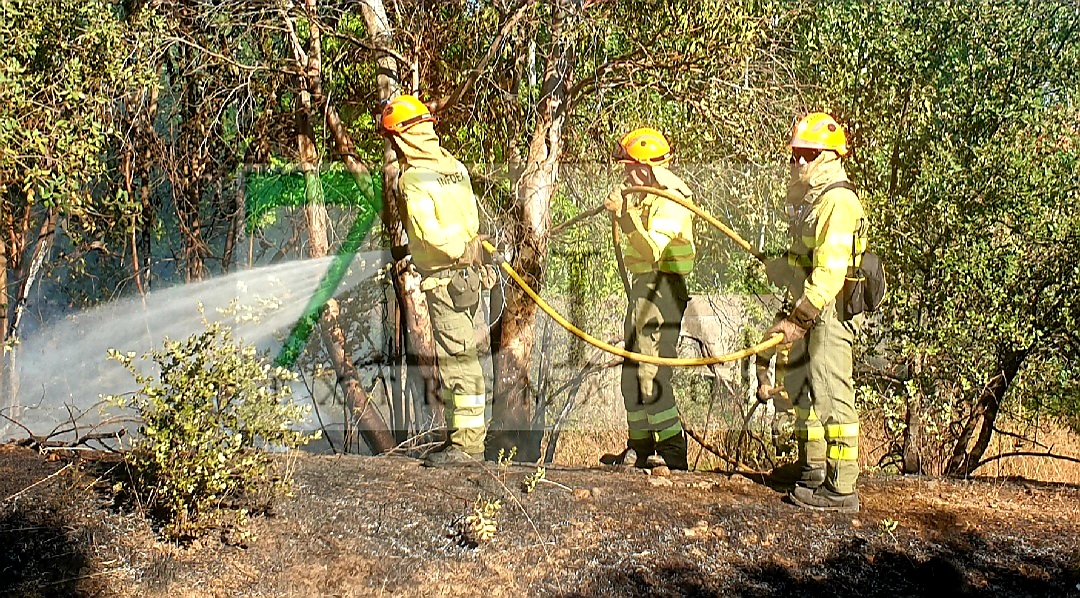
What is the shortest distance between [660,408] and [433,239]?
5.88 feet

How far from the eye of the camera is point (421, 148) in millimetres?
5469

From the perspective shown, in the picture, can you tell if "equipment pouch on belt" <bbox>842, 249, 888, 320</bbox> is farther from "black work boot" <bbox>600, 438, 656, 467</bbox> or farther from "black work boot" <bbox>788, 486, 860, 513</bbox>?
"black work boot" <bbox>600, 438, 656, 467</bbox>

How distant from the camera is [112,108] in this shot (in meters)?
6.88

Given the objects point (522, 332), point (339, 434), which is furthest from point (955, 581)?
point (339, 434)

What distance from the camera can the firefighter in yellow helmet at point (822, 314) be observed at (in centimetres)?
485

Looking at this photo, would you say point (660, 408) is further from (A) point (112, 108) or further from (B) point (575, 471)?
(A) point (112, 108)

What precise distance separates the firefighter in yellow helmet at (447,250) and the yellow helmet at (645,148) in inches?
39.6

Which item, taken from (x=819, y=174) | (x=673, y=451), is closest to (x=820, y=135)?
(x=819, y=174)

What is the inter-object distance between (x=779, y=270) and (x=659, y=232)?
2.65ft

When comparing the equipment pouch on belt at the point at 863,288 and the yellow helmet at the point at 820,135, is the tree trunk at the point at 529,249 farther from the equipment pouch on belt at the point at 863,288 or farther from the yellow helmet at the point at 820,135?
the equipment pouch on belt at the point at 863,288

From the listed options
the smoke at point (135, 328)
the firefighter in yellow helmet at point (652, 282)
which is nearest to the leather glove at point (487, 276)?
the firefighter in yellow helmet at point (652, 282)

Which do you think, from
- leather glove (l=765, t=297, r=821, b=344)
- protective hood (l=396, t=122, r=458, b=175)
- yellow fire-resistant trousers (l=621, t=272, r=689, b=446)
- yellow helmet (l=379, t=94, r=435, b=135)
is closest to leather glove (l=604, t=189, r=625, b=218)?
yellow fire-resistant trousers (l=621, t=272, r=689, b=446)

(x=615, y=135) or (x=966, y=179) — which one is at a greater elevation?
(x=615, y=135)

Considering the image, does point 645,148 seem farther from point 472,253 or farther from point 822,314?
point 822,314
